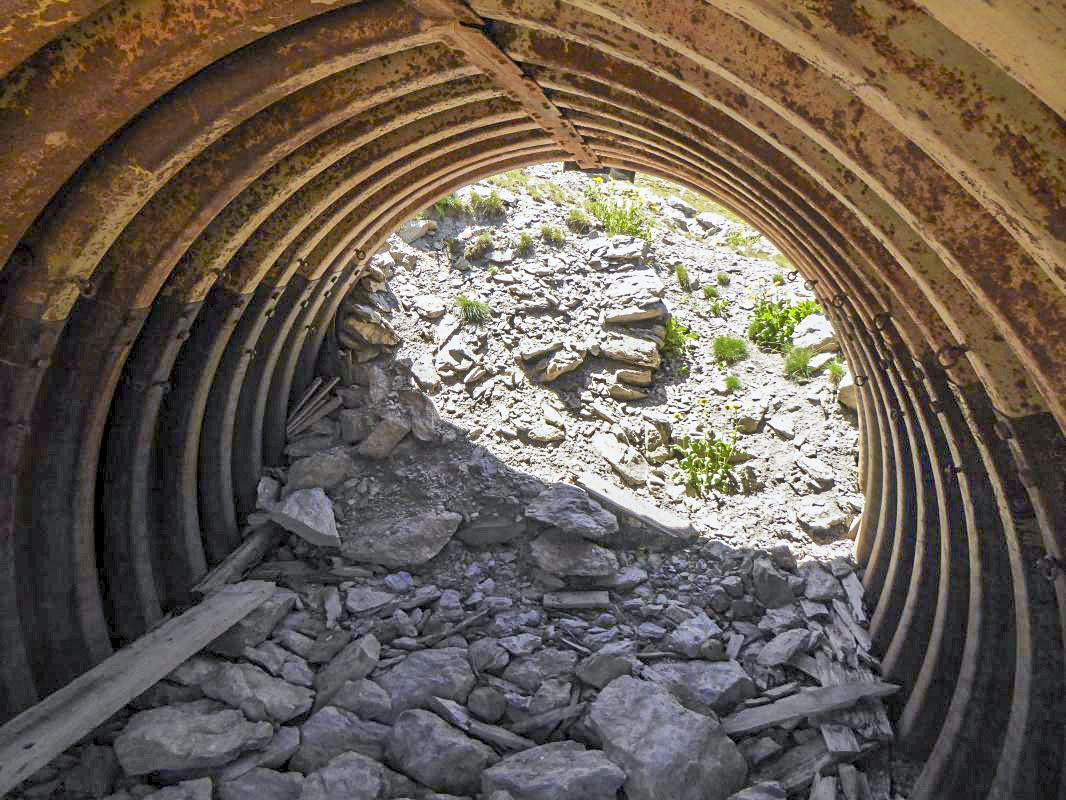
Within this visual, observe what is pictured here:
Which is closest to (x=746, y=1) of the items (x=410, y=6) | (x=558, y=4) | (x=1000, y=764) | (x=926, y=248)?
(x=558, y=4)

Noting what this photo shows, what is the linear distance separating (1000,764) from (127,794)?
16.9ft

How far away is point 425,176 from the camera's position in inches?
276

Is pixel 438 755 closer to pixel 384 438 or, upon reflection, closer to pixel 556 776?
pixel 556 776

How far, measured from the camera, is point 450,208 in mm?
10844

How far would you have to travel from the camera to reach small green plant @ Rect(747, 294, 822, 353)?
10172mm

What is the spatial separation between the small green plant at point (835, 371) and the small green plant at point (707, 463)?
1592 mm

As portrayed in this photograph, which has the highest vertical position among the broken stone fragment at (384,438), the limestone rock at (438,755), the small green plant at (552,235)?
the small green plant at (552,235)

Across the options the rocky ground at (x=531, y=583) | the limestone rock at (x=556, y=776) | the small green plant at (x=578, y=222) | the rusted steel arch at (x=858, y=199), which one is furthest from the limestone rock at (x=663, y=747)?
the small green plant at (x=578, y=222)

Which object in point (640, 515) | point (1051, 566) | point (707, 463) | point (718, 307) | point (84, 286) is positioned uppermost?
point (718, 307)

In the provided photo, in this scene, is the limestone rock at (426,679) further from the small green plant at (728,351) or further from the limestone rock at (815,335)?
the limestone rock at (815,335)

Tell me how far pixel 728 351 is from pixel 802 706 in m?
5.74

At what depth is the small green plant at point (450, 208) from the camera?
1080 centimetres

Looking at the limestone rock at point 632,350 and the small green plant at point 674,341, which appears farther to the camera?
the small green plant at point 674,341

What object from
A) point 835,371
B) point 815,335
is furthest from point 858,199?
point 815,335
